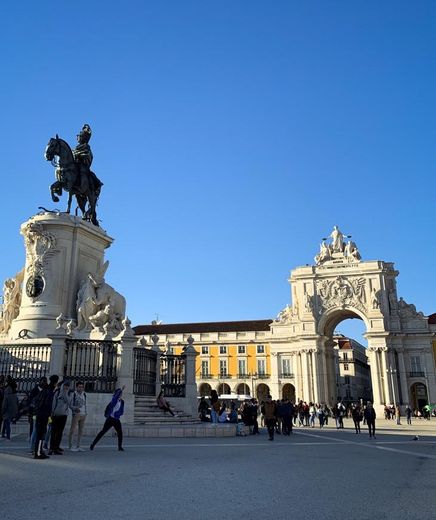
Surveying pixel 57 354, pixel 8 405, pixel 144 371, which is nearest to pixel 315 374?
pixel 144 371

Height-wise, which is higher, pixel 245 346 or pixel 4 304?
pixel 245 346

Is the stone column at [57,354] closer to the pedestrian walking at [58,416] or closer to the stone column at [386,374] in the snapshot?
the pedestrian walking at [58,416]

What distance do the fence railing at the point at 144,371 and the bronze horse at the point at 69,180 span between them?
223 inches

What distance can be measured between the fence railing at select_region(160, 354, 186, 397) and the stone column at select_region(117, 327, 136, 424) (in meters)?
3.01

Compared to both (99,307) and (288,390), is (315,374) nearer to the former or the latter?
(288,390)

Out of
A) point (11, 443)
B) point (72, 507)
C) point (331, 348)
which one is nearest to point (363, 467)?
point (72, 507)

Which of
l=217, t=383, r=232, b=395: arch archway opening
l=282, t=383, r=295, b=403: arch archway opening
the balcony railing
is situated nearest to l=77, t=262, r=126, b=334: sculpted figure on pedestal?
l=282, t=383, r=295, b=403: arch archway opening

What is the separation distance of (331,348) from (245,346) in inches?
523

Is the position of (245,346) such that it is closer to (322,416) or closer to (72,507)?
(322,416)

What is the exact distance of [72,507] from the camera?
4.62 m

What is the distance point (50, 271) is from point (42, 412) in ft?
28.5

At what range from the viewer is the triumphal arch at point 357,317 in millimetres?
59000

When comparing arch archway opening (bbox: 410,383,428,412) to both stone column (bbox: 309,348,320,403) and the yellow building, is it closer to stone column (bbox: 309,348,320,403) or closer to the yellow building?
stone column (bbox: 309,348,320,403)

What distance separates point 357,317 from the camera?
63719mm
